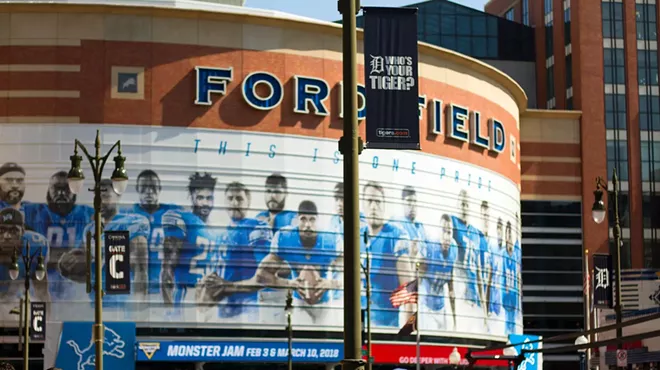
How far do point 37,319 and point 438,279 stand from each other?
2386 centimetres

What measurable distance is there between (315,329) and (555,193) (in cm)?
3419

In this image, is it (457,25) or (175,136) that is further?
(457,25)

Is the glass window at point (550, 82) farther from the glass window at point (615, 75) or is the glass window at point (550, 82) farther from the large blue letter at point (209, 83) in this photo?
the large blue letter at point (209, 83)

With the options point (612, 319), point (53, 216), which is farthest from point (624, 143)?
point (53, 216)

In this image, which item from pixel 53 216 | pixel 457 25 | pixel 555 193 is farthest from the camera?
pixel 457 25

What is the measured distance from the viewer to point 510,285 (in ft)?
276

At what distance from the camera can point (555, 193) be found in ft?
324

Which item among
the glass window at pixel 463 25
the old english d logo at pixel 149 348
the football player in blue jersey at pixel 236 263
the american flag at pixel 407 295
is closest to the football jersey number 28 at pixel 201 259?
the football player in blue jersey at pixel 236 263

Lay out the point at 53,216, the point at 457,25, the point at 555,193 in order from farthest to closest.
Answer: the point at 457,25, the point at 555,193, the point at 53,216

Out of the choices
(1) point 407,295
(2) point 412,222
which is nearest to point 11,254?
(1) point 407,295

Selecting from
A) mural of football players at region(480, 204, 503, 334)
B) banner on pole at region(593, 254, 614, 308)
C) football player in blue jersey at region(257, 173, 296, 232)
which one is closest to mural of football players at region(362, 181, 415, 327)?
football player in blue jersey at region(257, 173, 296, 232)

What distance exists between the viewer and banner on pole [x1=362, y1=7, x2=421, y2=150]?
48.8ft

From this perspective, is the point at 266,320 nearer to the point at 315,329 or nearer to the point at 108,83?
the point at 315,329

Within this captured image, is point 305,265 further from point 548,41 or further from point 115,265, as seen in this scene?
point 548,41
